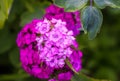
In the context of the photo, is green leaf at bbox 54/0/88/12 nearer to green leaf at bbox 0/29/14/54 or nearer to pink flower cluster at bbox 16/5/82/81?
pink flower cluster at bbox 16/5/82/81

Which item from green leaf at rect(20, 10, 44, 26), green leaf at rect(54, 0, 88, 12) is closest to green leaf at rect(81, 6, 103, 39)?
green leaf at rect(54, 0, 88, 12)

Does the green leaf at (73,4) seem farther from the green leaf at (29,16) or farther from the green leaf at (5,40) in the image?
the green leaf at (5,40)

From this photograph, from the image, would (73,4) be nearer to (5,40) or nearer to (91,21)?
(91,21)

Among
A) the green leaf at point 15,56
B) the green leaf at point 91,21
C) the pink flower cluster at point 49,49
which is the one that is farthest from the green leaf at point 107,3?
the green leaf at point 15,56

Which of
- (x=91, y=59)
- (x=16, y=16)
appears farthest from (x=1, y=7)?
(x=91, y=59)

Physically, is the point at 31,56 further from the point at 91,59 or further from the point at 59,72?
the point at 91,59

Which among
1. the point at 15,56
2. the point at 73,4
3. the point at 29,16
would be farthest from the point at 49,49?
the point at 15,56
